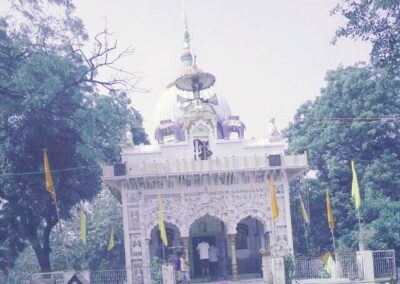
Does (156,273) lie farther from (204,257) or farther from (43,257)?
(43,257)

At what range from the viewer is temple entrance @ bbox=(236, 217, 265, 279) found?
25.8 metres

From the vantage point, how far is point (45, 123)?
20500 millimetres

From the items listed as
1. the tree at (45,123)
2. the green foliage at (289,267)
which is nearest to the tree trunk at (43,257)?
the tree at (45,123)

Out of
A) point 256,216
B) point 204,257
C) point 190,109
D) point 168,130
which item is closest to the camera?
point 204,257

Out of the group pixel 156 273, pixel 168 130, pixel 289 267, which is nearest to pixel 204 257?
pixel 156 273

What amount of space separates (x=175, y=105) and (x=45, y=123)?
452 inches

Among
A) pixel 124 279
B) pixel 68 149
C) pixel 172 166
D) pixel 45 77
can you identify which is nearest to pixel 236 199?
pixel 172 166

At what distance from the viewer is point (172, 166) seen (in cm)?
2312

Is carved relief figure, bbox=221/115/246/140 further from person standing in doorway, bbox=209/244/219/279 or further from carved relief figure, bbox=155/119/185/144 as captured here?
person standing in doorway, bbox=209/244/219/279

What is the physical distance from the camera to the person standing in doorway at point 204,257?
22656 mm

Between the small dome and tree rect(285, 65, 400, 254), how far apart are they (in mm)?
5134

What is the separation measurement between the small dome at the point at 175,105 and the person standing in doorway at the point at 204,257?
923 centimetres

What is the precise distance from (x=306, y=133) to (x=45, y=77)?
1995 cm

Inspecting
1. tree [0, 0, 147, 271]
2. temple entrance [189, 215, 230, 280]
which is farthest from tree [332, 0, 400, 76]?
temple entrance [189, 215, 230, 280]
